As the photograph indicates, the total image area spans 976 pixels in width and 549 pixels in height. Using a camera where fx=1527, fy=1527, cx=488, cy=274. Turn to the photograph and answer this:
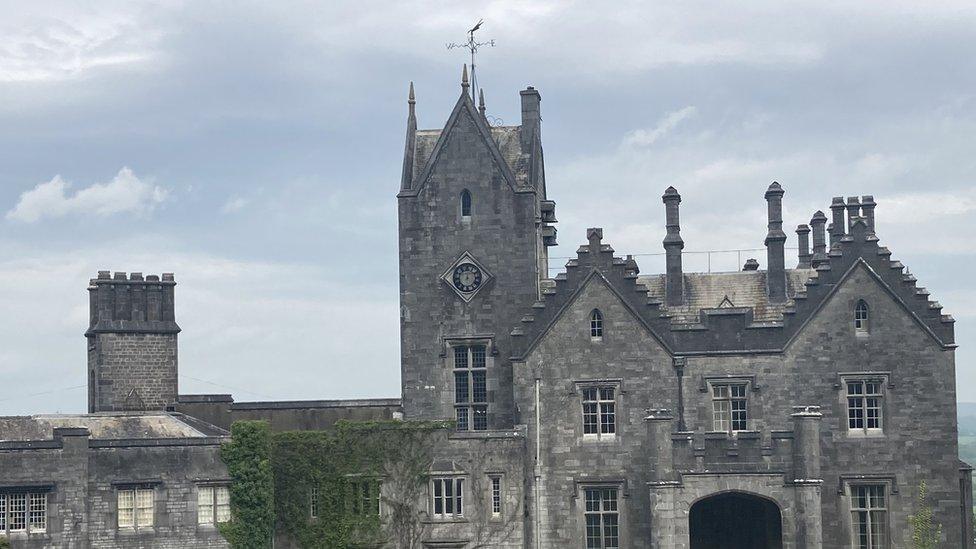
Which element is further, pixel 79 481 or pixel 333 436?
pixel 333 436

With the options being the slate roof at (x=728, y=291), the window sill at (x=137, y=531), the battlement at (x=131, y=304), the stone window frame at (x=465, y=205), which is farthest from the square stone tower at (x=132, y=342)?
the slate roof at (x=728, y=291)

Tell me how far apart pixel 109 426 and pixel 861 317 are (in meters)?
27.6

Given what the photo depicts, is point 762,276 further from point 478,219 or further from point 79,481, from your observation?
point 79,481

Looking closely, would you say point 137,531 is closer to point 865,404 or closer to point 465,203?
point 465,203

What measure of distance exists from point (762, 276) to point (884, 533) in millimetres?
11287

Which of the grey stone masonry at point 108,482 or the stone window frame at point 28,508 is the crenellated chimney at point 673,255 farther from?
the stone window frame at point 28,508

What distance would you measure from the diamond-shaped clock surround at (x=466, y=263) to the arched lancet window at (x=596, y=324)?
4.49 metres

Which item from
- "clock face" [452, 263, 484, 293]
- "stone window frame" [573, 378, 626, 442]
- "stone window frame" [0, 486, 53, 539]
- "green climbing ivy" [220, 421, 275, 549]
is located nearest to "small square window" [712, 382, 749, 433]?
"stone window frame" [573, 378, 626, 442]

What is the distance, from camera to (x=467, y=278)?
5844cm

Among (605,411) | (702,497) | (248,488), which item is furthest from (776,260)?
(248,488)

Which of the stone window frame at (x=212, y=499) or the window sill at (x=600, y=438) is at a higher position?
the window sill at (x=600, y=438)

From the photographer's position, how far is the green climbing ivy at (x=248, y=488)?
5297 centimetres

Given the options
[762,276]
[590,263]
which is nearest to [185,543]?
[590,263]

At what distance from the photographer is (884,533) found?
2127 inches
